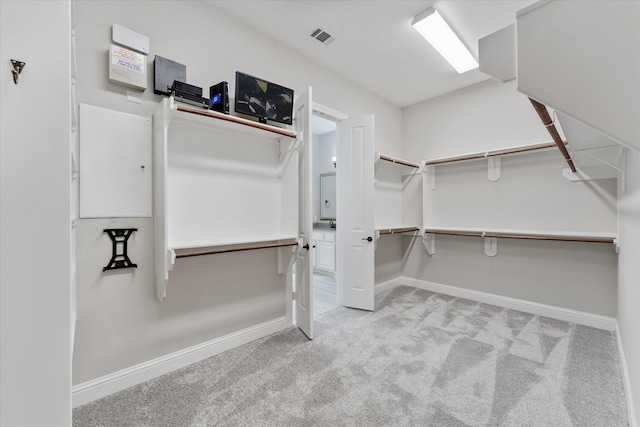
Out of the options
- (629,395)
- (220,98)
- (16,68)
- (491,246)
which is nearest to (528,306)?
(491,246)

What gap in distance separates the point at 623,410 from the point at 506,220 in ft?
6.91

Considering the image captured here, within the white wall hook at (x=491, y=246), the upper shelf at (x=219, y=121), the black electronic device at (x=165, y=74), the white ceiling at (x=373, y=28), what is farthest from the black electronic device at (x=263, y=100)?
the white wall hook at (x=491, y=246)

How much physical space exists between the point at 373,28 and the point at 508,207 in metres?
2.58

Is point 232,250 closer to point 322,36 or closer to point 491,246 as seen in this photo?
point 322,36

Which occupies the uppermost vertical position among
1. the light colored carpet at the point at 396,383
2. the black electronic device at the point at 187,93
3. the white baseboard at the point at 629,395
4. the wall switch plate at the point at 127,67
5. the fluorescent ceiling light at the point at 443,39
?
the fluorescent ceiling light at the point at 443,39

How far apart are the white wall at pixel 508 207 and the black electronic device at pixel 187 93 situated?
3.17 m

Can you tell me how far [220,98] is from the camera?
2.07 metres

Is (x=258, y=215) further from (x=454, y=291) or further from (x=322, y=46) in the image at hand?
(x=454, y=291)

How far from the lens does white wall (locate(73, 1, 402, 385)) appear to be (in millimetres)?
1746

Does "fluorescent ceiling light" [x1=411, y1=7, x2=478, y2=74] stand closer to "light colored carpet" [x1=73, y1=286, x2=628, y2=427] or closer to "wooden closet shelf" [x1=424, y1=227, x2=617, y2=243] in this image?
"wooden closet shelf" [x1=424, y1=227, x2=617, y2=243]

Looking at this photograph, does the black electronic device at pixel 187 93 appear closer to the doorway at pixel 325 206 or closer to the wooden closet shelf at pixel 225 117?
the wooden closet shelf at pixel 225 117

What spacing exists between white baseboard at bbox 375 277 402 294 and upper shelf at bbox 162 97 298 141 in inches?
98.7

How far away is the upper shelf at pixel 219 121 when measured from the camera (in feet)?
6.13

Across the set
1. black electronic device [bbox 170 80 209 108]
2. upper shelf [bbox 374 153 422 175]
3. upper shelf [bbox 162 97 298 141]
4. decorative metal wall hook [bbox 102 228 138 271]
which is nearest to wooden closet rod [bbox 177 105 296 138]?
upper shelf [bbox 162 97 298 141]
